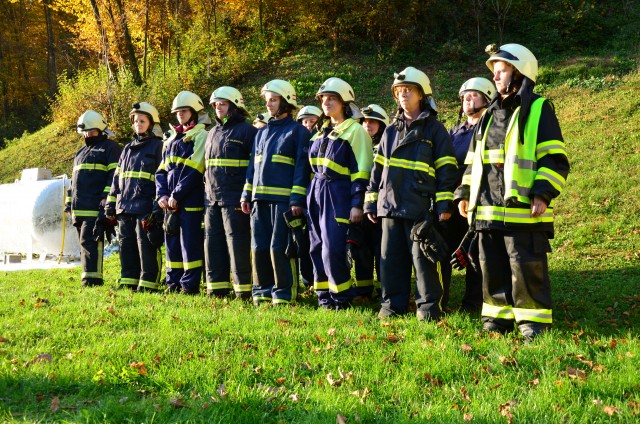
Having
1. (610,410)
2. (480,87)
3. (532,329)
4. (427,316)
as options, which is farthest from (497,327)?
(480,87)

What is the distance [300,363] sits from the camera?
15.0 feet

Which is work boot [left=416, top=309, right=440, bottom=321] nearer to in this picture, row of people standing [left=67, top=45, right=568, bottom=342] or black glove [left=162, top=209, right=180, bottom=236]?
row of people standing [left=67, top=45, right=568, bottom=342]

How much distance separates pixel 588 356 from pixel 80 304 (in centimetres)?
549

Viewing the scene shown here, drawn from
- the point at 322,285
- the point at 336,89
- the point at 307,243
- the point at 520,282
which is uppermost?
the point at 336,89

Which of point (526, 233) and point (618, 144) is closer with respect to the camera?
point (526, 233)

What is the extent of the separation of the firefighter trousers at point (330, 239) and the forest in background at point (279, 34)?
1638cm

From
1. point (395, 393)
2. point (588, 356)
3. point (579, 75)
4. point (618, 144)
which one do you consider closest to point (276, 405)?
point (395, 393)

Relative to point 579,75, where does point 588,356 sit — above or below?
below

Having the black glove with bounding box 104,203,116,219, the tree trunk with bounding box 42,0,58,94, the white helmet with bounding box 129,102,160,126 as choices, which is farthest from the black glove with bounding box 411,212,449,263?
the tree trunk with bounding box 42,0,58,94

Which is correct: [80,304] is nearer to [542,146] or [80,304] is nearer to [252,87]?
[542,146]

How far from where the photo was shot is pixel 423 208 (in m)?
6.07

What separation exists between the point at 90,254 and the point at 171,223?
6.31ft

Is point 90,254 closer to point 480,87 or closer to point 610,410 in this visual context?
point 480,87

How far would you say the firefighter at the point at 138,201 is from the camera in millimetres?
8828
